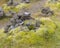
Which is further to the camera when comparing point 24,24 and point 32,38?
point 24,24

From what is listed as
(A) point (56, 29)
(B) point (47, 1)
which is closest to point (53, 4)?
(B) point (47, 1)

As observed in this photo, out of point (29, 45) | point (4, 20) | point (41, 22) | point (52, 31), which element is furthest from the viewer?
point (4, 20)

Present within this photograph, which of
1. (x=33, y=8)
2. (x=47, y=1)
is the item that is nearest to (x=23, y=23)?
(x=33, y=8)

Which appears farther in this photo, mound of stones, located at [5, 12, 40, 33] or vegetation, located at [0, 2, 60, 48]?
mound of stones, located at [5, 12, 40, 33]

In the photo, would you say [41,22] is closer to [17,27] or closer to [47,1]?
[17,27]

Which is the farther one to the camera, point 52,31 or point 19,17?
point 19,17

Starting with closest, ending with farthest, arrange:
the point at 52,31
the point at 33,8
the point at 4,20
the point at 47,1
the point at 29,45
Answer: the point at 29,45 < the point at 52,31 < the point at 4,20 < the point at 33,8 < the point at 47,1

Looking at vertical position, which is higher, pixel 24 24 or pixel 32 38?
pixel 24 24

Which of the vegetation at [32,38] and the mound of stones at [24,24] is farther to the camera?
the mound of stones at [24,24]

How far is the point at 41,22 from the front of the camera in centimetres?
2288

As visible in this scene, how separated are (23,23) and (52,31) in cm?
325

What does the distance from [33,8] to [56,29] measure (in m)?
11.1

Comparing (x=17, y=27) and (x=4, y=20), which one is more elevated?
(x=17, y=27)

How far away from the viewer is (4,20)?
91.4 ft
